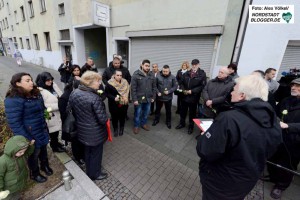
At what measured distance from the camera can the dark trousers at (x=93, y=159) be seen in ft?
8.26

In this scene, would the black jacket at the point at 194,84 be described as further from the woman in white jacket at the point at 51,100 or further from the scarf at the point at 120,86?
the woman in white jacket at the point at 51,100

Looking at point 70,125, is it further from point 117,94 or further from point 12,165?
point 117,94

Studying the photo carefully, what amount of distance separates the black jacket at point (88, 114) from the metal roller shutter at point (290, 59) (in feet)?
16.2

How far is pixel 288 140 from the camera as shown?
241cm

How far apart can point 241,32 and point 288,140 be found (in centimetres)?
316

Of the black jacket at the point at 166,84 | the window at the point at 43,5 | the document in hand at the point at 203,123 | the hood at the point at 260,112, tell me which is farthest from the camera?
the window at the point at 43,5

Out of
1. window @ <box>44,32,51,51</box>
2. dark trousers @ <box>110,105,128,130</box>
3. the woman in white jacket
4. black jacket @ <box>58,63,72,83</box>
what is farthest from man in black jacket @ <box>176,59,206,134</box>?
window @ <box>44,32,51,51</box>

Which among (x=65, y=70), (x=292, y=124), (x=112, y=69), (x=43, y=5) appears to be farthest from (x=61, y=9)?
(x=292, y=124)

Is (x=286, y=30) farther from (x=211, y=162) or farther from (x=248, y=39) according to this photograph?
(x=211, y=162)

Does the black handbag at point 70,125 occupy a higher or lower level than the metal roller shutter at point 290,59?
lower

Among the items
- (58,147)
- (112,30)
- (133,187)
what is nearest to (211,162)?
(133,187)

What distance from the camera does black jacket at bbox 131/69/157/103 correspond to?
3875 mm

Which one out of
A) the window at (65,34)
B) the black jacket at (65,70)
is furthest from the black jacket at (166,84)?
the window at (65,34)

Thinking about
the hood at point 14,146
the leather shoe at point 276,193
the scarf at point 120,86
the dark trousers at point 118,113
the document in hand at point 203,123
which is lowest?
the leather shoe at point 276,193
